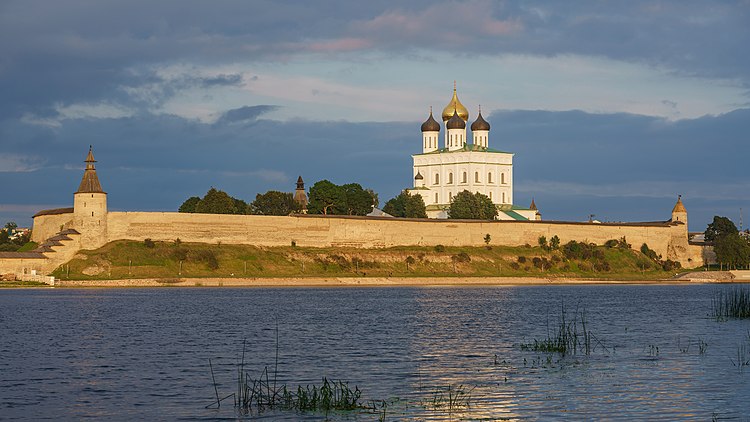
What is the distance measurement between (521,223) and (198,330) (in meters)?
63.5

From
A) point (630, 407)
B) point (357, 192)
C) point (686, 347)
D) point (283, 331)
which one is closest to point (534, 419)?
point (630, 407)

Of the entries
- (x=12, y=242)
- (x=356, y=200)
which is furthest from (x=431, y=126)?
(x=12, y=242)

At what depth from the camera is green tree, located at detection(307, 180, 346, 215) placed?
99250mm

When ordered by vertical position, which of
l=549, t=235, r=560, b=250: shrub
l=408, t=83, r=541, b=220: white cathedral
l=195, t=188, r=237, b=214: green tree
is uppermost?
l=408, t=83, r=541, b=220: white cathedral

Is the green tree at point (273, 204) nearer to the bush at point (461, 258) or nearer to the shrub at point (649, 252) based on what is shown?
the bush at point (461, 258)

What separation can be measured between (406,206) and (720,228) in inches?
1230

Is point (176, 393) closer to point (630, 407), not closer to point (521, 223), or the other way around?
point (630, 407)

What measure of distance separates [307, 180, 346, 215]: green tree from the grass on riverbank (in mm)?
12691

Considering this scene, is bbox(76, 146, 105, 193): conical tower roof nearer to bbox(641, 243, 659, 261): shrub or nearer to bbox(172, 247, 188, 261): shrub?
bbox(172, 247, 188, 261): shrub

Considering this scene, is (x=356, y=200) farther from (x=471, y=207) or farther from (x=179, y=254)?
(x=179, y=254)

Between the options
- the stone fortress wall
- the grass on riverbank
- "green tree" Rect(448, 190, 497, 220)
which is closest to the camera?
the grass on riverbank

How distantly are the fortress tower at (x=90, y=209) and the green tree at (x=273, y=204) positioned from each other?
26.9m

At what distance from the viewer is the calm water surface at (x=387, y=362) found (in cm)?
1795

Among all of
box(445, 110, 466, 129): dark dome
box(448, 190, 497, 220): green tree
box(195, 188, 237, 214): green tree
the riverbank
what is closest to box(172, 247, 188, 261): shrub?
the riverbank
